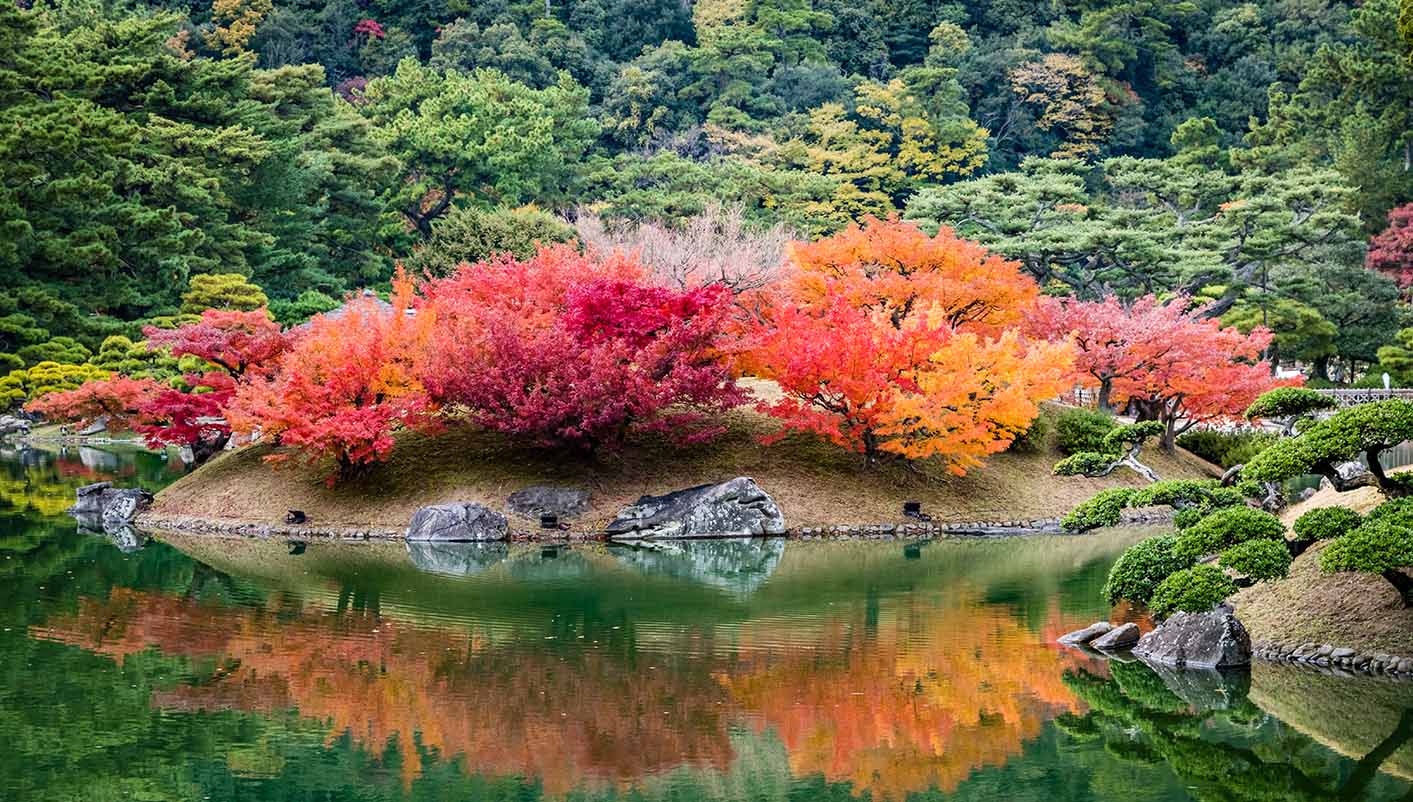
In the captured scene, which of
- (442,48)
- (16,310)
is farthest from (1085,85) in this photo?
(16,310)

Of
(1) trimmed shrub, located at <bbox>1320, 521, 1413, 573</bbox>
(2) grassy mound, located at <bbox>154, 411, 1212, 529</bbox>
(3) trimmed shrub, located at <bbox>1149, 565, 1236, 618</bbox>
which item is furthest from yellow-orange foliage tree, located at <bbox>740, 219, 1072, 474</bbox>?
(1) trimmed shrub, located at <bbox>1320, 521, 1413, 573</bbox>

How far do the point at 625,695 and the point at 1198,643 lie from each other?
209 inches

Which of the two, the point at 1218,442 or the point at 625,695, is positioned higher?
the point at 1218,442

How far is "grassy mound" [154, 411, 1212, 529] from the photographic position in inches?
942

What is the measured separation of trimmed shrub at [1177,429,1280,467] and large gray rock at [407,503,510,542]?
1377 cm

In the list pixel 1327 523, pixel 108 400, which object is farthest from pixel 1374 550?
pixel 108 400

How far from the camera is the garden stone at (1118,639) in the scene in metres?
14.8

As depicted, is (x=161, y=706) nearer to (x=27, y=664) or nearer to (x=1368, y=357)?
(x=27, y=664)

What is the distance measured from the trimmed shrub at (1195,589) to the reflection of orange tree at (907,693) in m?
1.19

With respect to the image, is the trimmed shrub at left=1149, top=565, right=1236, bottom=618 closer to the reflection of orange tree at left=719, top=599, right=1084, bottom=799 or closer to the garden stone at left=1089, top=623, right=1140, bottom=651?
the reflection of orange tree at left=719, top=599, right=1084, bottom=799

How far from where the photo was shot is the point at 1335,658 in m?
13.7

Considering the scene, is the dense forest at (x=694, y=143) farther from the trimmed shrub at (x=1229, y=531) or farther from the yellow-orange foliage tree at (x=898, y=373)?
the trimmed shrub at (x=1229, y=531)

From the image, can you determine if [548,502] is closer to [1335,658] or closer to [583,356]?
[583,356]

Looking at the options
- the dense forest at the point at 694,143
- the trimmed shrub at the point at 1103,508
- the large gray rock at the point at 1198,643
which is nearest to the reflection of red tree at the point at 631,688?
the large gray rock at the point at 1198,643
